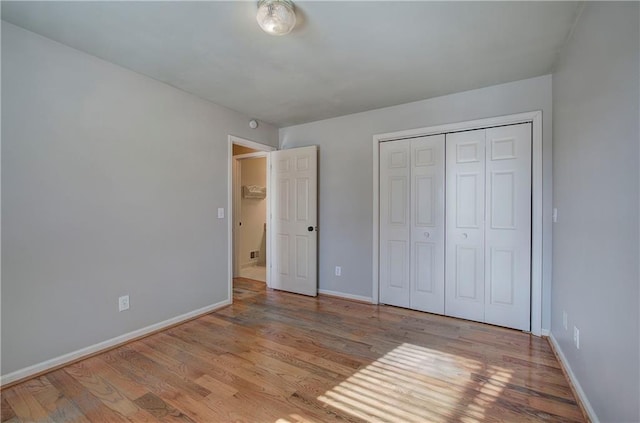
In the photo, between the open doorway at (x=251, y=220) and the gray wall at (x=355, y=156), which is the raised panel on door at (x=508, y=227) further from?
the open doorway at (x=251, y=220)

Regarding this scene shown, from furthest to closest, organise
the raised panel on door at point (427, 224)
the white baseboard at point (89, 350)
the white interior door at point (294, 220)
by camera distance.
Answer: the white interior door at point (294, 220), the raised panel on door at point (427, 224), the white baseboard at point (89, 350)

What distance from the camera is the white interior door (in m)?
3.87

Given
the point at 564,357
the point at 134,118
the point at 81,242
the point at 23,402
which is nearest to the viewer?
the point at 23,402

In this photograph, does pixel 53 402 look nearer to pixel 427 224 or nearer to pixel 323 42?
pixel 323 42

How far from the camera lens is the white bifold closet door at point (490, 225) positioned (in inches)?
107

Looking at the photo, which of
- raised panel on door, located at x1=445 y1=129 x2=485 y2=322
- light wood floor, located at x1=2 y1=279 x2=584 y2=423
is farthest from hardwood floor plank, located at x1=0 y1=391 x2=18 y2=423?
raised panel on door, located at x1=445 y1=129 x2=485 y2=322

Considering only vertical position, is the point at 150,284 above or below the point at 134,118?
below

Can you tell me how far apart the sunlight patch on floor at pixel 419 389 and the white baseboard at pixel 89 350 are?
71.8 inches

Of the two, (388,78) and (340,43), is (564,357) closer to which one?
(388,78)

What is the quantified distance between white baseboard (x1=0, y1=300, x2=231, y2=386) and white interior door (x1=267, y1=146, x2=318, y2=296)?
4.02ft

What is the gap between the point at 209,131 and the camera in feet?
10.7

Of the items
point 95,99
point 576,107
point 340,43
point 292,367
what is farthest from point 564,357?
point 95,99

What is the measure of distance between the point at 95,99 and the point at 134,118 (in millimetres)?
305

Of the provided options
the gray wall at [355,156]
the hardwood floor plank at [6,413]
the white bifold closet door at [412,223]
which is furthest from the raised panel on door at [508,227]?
the hardwood floor plank at [6,413]
